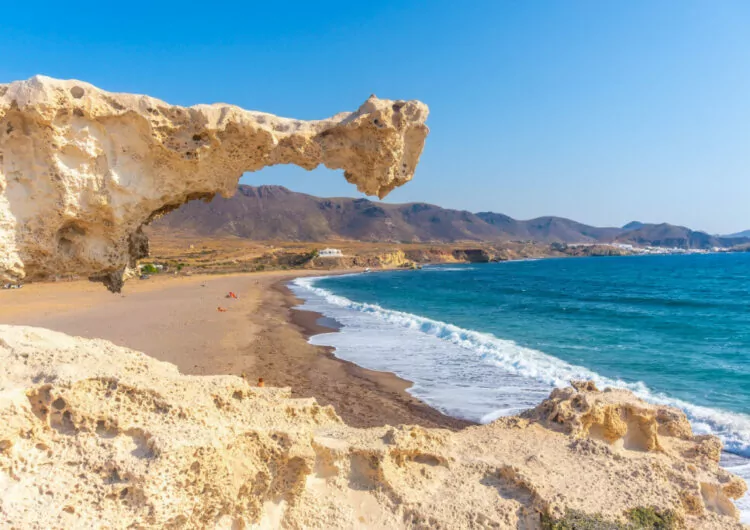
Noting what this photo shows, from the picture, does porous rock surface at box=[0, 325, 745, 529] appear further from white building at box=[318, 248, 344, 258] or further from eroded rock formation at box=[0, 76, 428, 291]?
white building at box=[318, 248, 344, 258]

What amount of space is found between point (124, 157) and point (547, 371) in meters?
13.4

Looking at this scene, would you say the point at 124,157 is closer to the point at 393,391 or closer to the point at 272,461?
the point at 272,461

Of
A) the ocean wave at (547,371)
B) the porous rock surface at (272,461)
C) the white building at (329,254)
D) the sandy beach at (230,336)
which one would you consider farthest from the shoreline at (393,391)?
the white building at (329,254)

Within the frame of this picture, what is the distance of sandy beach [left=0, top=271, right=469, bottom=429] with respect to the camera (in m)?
12.2

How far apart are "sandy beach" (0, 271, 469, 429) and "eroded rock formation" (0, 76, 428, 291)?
618 centimetres

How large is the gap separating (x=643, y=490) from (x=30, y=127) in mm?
7499

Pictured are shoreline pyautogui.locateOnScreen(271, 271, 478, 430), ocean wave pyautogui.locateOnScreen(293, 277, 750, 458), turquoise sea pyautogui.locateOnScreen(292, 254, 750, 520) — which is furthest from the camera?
turquoise sea pyautogui.locateOnScreen(292, 254, 750, 520)

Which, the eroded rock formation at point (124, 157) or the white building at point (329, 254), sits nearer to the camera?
the eroded rock formation at point (124, 157)

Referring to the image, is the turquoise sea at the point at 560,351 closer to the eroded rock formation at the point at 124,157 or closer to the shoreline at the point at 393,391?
the shoreline at the point at 393,391

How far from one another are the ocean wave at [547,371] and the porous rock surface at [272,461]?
5405 millimetres

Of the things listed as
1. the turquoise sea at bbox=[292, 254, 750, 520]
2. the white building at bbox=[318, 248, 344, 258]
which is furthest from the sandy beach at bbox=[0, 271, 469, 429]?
the white building at bbox=[318, 248, 344, 258]

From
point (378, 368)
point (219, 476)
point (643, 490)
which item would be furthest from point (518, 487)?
point (378, 368)

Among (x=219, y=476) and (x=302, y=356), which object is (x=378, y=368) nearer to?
(x=302, y=356)

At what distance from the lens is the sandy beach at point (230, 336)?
12.2 metres
